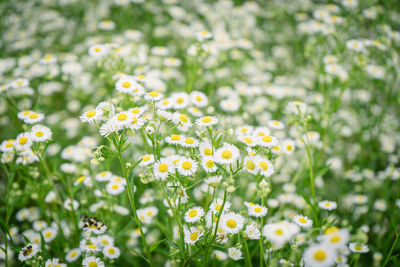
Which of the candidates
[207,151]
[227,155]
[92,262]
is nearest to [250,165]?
[227,155]

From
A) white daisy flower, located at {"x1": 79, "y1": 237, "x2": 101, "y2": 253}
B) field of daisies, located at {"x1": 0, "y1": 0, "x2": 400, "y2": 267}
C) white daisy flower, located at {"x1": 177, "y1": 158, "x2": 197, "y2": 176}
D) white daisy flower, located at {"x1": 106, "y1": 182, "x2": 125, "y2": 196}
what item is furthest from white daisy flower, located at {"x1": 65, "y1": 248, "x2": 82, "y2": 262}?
white daisy flower, located at {"x1": 177, "y1": 158, "x2": 197, "y2": 176}

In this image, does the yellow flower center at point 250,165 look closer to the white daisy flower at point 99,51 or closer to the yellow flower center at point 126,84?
the yellow flower center at point 126,84

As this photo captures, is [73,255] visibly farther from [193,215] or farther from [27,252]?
[193,215]

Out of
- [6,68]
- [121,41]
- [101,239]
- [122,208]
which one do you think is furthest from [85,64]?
[101,239]

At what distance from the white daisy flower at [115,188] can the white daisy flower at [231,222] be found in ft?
2.63

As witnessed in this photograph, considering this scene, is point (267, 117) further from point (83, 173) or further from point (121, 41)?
point (121, 41)

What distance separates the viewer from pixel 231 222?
55.0 inches

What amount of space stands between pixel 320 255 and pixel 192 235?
63 centimetres

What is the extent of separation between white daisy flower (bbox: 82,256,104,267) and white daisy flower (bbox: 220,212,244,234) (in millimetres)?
709

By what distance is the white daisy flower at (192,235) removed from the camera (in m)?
1.40

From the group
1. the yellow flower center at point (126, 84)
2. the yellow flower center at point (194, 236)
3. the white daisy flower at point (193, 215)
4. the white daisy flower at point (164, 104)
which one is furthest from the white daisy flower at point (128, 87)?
the yellow flower center at point (194, 236)

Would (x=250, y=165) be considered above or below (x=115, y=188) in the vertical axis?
above

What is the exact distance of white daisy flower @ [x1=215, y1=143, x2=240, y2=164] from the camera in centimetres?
136

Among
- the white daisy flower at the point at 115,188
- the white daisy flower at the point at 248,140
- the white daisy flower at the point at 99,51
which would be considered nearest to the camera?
the white daisy flower at the point at 248,140
